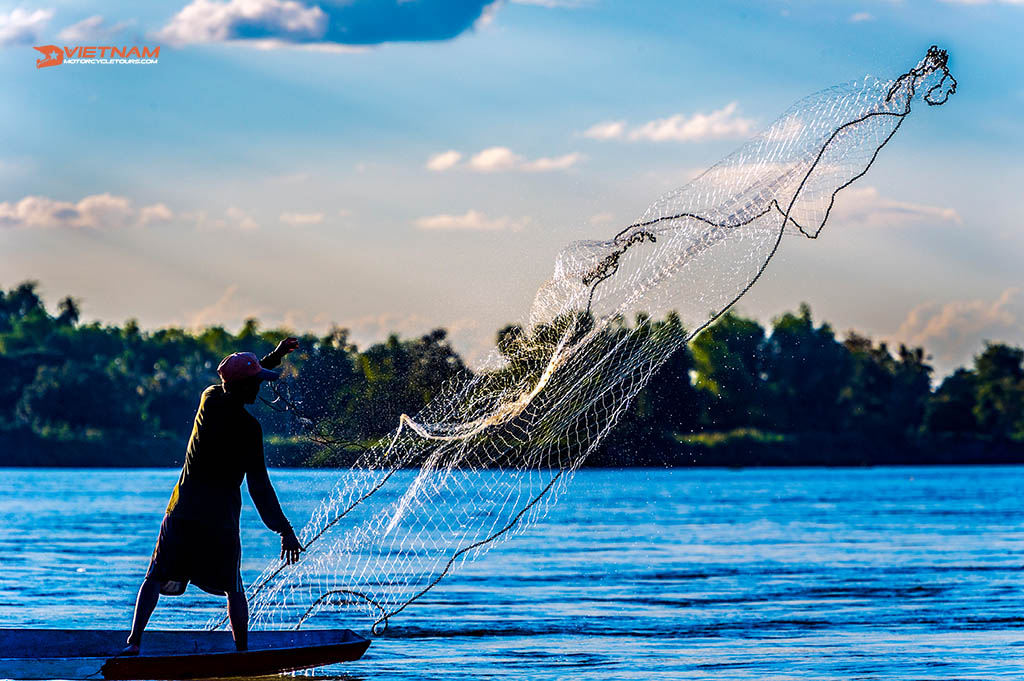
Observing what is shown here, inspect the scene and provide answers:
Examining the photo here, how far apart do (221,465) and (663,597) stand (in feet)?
32.1

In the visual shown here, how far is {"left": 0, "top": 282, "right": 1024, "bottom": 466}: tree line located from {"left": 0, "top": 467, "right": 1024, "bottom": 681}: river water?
99.7ft

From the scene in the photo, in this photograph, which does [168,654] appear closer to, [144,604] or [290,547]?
[144,604]

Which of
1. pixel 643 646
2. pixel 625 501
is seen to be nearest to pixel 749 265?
pixel 643 646

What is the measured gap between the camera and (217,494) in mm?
10383

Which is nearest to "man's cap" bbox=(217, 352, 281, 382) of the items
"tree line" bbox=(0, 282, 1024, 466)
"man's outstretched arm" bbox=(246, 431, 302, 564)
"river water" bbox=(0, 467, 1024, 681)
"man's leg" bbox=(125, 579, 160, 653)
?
"man's outstretched arm" bbox=(246, 431, 302, 564)

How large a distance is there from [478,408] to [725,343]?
74.9 m

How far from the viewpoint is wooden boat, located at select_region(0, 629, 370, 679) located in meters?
10.7

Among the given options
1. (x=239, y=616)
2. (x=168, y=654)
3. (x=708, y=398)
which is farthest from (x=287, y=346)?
(x=708, y=398)

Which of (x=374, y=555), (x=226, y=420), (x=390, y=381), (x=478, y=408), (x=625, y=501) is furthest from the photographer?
(x=625, y=501)

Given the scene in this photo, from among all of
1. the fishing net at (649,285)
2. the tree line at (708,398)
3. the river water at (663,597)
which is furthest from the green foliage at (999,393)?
the fishing net at (649,285)

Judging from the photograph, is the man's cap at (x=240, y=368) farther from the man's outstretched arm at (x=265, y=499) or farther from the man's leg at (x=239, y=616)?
the man's leg at (x=239, y=616)

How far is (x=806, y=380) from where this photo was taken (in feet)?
335

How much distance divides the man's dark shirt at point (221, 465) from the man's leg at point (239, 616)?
A: 2.32 ft

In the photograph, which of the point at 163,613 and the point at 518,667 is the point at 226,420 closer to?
the point at 518,667
